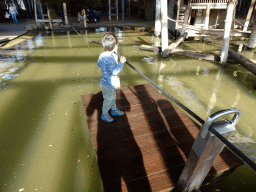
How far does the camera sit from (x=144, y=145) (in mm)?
2359

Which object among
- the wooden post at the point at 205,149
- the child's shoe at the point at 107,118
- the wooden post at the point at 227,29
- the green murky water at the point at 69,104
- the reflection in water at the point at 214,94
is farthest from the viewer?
the wooden post at the point at 227,29

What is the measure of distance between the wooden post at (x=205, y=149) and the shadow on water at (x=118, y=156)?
494 millimetres

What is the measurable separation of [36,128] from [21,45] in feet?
24.0

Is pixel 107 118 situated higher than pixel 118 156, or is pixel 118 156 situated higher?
pixel 107 118

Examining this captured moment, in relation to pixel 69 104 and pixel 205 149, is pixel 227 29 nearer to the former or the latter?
pixel 69 104

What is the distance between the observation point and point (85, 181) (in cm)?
208

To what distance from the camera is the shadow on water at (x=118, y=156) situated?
186 cm

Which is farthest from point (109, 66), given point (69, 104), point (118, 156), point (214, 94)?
point (214, 94)

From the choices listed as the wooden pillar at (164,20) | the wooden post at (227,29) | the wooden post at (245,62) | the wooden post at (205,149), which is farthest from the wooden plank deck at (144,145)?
the wooden pillar at (164,20)

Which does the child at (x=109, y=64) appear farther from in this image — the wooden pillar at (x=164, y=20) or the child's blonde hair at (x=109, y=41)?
the wooden pillar at (x=164, y=20)

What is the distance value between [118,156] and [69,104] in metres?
1.97

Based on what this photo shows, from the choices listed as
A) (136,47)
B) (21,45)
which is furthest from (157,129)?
(21,45)

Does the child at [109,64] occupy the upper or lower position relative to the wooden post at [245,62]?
upper

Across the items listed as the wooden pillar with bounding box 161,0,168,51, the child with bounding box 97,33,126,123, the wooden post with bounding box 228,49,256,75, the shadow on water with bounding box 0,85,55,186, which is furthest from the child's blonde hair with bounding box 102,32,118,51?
the wooden pillar with bounding box 161,0,168,51
